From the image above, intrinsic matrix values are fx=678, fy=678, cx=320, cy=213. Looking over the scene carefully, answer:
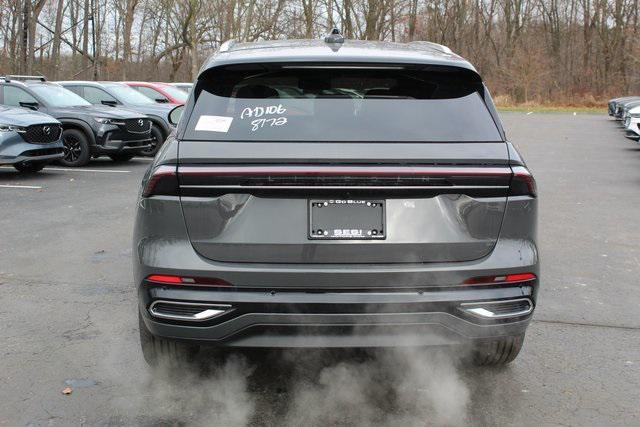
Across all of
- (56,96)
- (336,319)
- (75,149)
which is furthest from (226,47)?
(56,96)

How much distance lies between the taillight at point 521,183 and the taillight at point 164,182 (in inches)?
59.7

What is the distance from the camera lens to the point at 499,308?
10.1ft

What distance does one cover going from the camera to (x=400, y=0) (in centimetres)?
4581

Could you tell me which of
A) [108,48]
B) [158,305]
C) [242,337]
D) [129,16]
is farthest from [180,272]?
[108,48]

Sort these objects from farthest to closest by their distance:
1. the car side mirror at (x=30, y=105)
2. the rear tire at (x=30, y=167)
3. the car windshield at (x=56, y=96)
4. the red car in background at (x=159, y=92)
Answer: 1. the red car in background at (x=159, y=92)
2. the car windshield at (x=56, y=96)
3. the car side mirror at (x=30, y=105)
4. the rear tire at (x=30, y=167)

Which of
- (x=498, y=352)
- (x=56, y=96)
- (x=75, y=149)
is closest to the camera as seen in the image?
(x=498, y=352)

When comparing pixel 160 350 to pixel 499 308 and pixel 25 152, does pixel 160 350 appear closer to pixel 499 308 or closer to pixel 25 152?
pixel 499 308

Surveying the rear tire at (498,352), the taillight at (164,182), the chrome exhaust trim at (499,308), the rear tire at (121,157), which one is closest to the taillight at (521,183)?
the chrome exhaust trim at (499,308)

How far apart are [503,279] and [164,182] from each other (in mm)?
1588

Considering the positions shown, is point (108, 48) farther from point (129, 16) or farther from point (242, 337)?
point (242, 337)

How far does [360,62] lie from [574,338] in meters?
2.39

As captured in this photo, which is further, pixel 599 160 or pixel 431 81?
pixel 599 160

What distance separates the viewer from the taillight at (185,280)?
9.71ft

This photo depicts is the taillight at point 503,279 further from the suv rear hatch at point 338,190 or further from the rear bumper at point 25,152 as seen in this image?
the rear bumper at point 25,152
